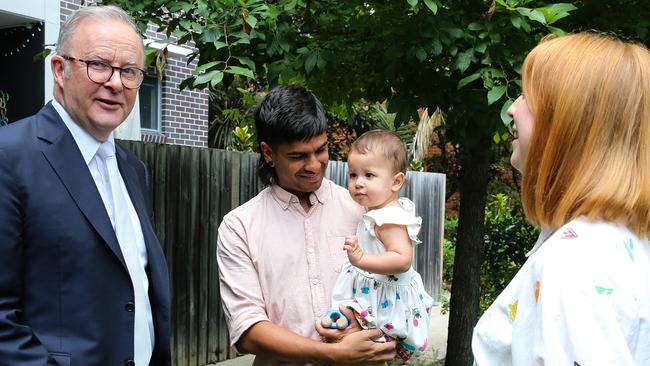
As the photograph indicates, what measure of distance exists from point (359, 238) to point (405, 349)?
1.60 ft

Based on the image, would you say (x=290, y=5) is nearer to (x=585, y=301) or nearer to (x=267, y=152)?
(x=267, y=152)

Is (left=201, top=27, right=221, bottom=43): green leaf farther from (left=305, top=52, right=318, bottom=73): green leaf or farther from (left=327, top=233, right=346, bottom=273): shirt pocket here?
(left=327, top=233, right=346, bottom=273): shirt pocket

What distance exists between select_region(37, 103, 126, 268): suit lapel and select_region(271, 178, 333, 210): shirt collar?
0.79 meters

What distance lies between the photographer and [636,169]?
1.58 meters

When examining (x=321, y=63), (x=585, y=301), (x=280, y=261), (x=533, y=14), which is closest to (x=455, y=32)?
(x=533, y=14)

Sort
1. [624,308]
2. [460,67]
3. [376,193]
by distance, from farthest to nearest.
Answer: [460,67] < [376,193] < [624,308]

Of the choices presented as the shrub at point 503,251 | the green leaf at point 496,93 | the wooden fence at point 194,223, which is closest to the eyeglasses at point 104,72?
the green leaf at point 496,93

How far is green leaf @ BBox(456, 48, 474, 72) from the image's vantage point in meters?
3.19

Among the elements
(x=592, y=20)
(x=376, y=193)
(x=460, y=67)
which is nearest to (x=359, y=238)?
(x=376, y=193)

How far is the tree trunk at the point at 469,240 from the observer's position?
5.32 metres

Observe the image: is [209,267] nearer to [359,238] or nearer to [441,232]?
[359,238]

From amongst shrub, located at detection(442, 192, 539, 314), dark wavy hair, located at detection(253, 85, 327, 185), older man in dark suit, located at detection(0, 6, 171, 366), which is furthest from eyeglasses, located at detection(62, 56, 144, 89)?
shrub, located at detection(442, 192, 539, 314)

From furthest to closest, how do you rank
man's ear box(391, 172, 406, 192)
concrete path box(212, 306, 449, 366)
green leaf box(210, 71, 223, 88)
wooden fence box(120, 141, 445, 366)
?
concrete path box(212, 306, 449, 366) < wooden fence box(120, 141, 445, 366) < green leaf box(210, 71, 223, 88) < man's ear box(391, 172, 406, 192)

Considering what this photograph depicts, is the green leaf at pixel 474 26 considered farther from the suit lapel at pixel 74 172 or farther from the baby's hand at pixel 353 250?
the suit lapel at pixel 74 172
